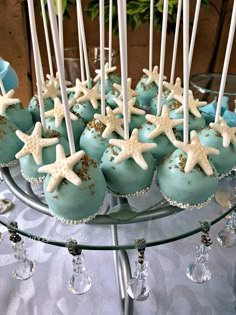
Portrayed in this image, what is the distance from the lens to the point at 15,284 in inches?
31.9

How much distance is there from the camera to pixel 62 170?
412 millimetres

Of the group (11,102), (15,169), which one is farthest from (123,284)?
(11,102)

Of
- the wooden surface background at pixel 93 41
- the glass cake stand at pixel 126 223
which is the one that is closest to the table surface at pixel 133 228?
the glass cake stand at pixel 126 223

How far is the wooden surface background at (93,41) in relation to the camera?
138 cm

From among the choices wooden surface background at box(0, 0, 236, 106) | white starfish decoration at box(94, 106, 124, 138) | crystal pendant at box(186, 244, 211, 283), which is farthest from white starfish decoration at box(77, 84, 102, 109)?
wooden surface background at box(0, 0, 236, 106)

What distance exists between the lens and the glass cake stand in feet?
1.49

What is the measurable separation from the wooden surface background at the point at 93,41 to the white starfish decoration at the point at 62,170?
3.76 feet

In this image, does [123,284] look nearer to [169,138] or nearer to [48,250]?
[48,250]

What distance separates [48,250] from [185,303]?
38 centimetres

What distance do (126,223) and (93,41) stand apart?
120cm

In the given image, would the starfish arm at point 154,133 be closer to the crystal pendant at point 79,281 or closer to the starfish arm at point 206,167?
the starfish arm at point 206,167

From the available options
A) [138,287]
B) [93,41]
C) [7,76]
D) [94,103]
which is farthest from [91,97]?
[93,41]

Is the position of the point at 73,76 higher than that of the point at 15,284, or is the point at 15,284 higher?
the point at 73,76

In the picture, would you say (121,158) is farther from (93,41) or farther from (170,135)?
(93,41)
